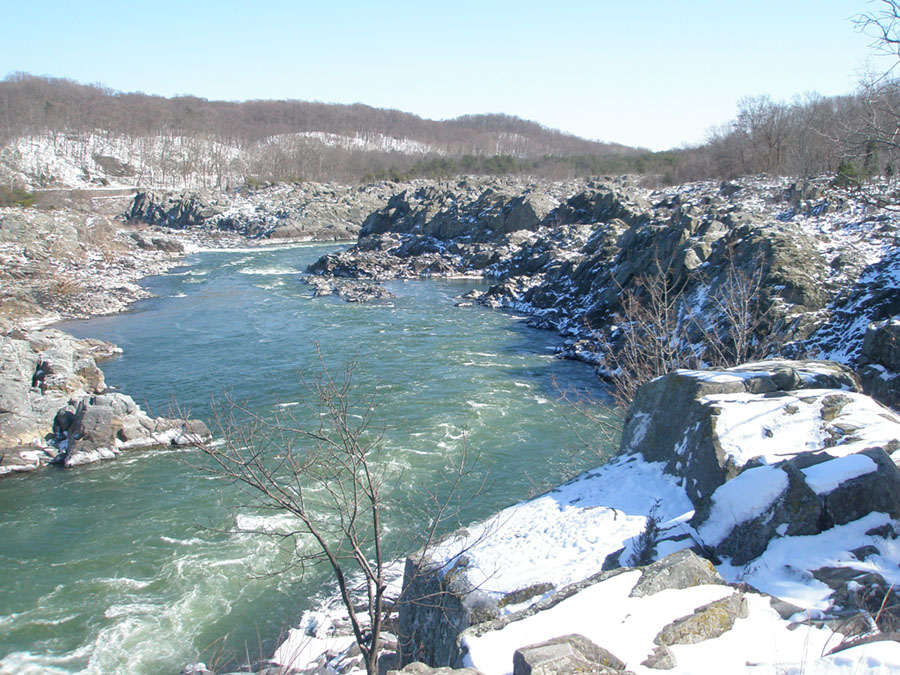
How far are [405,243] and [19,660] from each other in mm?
47129

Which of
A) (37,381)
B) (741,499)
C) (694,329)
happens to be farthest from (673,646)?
(37,381)

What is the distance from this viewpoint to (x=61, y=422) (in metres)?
15.1

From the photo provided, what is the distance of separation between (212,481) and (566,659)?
11274 millimetres

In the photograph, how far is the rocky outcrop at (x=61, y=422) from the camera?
14.1 m

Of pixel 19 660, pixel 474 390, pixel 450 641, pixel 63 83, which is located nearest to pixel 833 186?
pixel 474 390

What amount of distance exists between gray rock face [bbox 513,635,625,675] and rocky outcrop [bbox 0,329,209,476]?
1085cm

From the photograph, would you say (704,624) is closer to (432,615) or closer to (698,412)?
(432,615)

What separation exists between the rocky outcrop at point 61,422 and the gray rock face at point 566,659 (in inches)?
427

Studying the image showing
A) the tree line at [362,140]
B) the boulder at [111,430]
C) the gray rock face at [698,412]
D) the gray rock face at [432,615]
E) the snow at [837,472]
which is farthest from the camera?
the tree line at [362,140]

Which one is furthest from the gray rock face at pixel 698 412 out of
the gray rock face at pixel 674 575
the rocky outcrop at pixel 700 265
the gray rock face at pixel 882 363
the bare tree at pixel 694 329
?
the bare tree at pixel 694 329

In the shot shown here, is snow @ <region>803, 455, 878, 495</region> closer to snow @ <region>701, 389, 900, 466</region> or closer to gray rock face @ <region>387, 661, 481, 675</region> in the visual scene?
snow @ <region>701, 389, 900, 466</region>

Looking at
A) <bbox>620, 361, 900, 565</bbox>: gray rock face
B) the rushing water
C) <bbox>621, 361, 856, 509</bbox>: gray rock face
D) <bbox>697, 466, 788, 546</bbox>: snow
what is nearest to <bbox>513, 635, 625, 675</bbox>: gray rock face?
<bbox>620, 361, 900, 565</bbox>: gray rock face

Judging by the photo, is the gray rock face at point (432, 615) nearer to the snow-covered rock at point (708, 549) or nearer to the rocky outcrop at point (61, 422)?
the snow-covered rock at point (708, 549)

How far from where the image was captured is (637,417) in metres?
9.60
